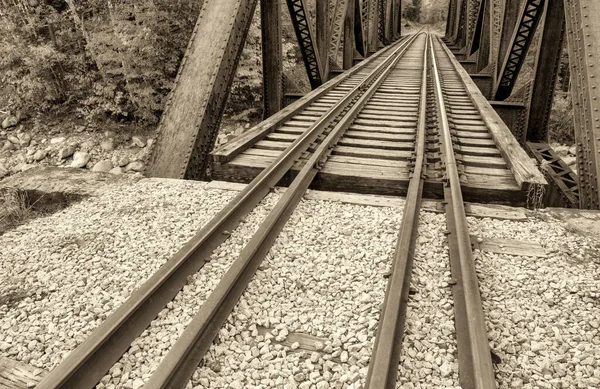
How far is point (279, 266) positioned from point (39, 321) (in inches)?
57.8

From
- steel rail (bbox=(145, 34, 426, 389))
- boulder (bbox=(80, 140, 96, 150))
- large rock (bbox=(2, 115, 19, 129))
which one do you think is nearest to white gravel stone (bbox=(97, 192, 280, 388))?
steel rail (bbox=(145, 34, 426, 389))

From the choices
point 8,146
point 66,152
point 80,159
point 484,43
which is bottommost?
point 80,159

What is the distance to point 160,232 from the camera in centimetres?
321

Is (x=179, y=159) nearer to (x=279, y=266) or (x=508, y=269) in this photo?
(x=279, y=266)

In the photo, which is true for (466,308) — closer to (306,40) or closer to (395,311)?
(395,311)

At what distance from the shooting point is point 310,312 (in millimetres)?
2350

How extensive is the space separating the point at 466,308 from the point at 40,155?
13.1 metres

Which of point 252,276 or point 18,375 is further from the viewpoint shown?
point 252,276

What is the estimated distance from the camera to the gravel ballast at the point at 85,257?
85.0 inches

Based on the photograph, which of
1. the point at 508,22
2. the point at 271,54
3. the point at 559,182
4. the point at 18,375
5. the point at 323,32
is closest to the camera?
the point at 18,375

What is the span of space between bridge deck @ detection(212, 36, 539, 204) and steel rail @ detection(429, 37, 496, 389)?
575 mm

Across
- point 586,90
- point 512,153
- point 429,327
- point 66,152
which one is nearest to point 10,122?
point 66,152

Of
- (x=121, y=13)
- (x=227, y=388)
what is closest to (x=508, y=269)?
(x=227, y=388)

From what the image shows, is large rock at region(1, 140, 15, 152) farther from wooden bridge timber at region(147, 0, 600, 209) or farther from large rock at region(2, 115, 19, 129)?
wooden bridge timber at region(147, 0, 600, 209)
